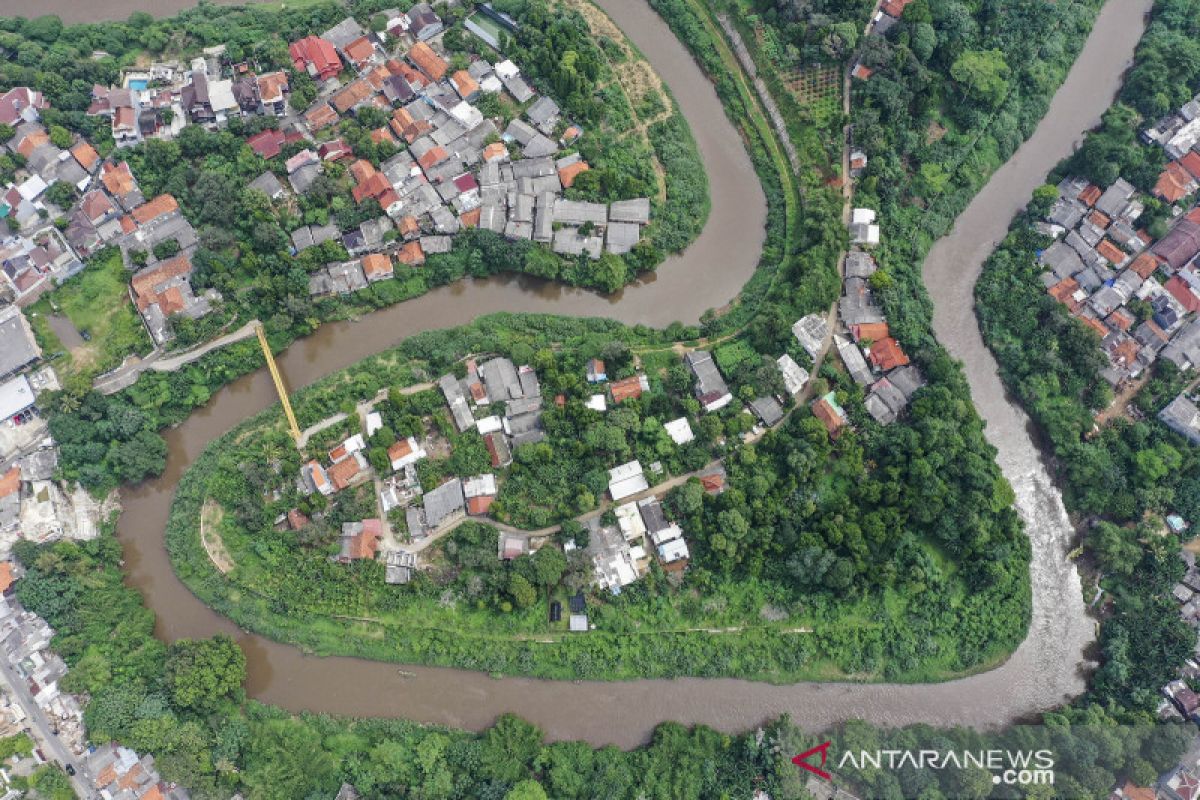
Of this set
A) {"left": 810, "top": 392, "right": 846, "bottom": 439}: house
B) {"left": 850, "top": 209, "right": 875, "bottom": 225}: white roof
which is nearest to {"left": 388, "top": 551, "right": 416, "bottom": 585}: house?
{"left": 810, "top": 392, "right": 846, "bottom": 439}: house

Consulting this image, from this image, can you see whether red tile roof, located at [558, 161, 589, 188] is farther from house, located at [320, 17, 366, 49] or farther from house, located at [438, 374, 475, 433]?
house, located at [320, 17, 366, 49]

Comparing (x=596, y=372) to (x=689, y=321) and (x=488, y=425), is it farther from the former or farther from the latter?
(x=689, y=321)

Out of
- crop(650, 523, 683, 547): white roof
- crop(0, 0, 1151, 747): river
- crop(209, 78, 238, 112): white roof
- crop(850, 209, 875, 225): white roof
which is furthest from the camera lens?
crop(209, 78, 238, 112): white roof

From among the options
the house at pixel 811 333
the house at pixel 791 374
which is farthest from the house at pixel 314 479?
the house at pixel 811 333

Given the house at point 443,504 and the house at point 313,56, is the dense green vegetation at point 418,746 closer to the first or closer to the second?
the house at point 443,504

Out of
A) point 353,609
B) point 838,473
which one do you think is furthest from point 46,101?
point 838,473

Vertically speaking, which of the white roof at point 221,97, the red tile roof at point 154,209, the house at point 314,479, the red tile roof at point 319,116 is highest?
the white roof at point 221,97

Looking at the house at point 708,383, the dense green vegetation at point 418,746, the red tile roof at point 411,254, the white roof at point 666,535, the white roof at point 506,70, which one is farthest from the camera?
the white roof at point 506,70
